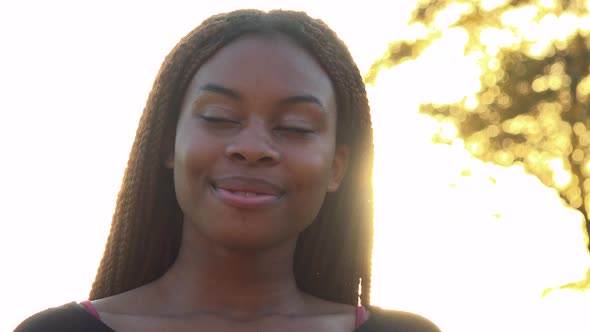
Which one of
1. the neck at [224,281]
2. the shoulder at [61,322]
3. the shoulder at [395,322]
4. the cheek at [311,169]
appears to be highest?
the cheek at [311,169]

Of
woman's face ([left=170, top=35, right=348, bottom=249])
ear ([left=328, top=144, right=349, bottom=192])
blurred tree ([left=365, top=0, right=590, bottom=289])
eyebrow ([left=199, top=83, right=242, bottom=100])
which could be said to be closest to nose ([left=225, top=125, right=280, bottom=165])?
woman's face ([left=170, top=35, right=348, bottom=249])

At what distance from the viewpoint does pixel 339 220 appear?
3854 millimetres

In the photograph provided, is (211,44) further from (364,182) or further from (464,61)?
(464,61)

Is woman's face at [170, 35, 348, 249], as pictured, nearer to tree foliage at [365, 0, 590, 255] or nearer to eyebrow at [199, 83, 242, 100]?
eyebrow at [199, 83, 242, 100]

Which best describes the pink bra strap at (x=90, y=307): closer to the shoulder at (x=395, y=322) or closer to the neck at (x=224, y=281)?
the neck at (x=224, y=281)

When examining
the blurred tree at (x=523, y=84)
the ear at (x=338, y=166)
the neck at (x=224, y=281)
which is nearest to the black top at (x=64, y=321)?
the neck at (x=224, y=281)

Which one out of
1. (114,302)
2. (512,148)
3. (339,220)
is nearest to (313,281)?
(339,220)

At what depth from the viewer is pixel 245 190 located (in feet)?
10.6

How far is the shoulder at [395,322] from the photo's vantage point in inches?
140

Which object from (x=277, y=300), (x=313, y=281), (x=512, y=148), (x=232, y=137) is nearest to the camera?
(x=232, y=137)

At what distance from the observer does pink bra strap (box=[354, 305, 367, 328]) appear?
3561mm

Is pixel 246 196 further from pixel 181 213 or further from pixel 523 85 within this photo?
pixel 523 85

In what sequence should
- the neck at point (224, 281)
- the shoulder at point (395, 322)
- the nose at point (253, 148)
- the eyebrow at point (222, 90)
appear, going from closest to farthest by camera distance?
the nose at point (253, 148), the eyebrow at point (222, 90), the neck at point (224, 281), the shoulder at point (395, 322)

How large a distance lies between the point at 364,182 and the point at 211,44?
0.79m
